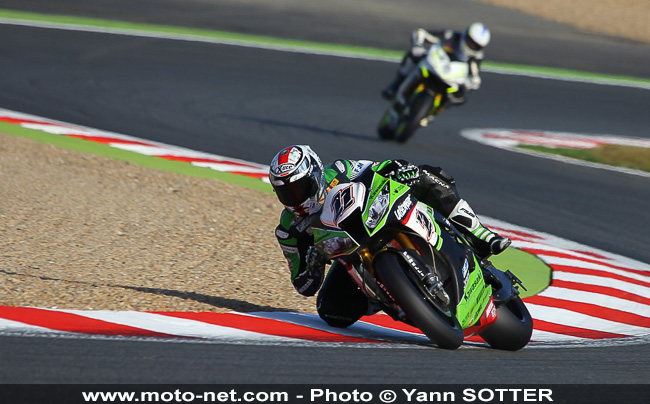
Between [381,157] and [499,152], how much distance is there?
2.09 metres

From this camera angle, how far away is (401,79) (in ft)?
46.3

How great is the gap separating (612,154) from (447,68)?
2895 millimetres

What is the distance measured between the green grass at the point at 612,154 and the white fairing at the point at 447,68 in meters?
1.74

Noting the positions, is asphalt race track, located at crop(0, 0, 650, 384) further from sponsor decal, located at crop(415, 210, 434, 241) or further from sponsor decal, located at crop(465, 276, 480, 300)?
sponsor decal, located at crop(415, 210, 434, 241)

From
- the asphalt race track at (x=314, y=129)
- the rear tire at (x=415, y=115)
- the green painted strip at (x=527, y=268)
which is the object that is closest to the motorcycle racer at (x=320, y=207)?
the asphalt race track at (x=314, y=129)

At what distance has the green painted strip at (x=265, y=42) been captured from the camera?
21.1 m

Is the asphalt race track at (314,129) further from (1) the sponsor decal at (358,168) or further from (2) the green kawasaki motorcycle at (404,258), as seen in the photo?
(1) the sponsor decal at (358,168)

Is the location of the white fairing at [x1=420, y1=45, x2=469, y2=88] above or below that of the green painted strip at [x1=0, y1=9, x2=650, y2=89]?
below

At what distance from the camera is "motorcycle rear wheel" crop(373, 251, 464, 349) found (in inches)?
192

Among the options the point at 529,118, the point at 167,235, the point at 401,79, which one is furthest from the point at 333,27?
the point at 167,235

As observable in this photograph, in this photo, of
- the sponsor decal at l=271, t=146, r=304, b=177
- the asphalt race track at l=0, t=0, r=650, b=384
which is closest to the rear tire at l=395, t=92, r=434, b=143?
the asphalt race track at l=0, t=0, r=650, b=384

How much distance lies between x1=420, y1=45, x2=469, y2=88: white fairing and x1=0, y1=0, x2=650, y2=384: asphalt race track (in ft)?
3.42
